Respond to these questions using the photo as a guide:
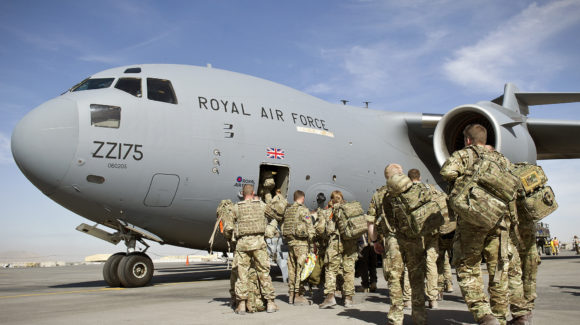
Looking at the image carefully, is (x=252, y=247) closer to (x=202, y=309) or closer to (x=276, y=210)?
(x=202, y=309)

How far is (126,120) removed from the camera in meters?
8.06

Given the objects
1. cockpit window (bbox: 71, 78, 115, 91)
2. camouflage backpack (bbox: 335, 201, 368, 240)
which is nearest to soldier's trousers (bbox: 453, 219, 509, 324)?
camouflage backpack (bbox: 335, 201, 368, 240)

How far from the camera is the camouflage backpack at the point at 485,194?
158 inches

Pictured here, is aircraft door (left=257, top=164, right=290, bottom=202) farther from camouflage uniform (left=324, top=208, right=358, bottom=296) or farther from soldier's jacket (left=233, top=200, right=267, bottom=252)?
soldier's jacket (left=233, top=200, right=267, bottom=252)

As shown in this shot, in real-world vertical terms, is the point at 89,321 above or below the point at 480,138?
below

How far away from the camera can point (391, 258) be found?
5082 mm

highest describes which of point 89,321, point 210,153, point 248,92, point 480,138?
point 248,92

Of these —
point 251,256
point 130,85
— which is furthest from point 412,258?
point 130,85

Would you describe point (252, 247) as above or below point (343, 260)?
above

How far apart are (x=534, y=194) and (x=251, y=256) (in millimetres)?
3507

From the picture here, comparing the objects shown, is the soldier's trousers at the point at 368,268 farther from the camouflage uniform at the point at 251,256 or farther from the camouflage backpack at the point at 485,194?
the camouflage backpack at the point at 485,194

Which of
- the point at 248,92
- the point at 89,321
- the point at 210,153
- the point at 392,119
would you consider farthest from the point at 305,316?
the point at 392,119

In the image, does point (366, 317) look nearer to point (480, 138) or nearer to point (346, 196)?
point (480, 138)

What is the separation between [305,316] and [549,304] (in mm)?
3243
